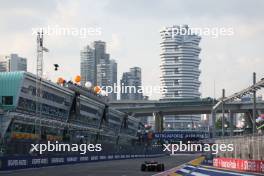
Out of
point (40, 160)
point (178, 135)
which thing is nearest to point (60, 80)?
point (40, 160)

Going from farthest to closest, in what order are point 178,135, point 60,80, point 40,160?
point 178,135 < point 60,80 < point 40,160

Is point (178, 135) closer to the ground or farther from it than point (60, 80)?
closer to the ground

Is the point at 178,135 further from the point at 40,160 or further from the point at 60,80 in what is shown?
the point at 40,160

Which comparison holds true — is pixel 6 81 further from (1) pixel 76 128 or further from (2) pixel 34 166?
(2) pixel 34 166

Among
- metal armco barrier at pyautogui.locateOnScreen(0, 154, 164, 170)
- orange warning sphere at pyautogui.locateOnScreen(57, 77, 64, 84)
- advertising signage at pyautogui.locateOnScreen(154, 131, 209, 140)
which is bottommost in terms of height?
metal armco barrier at pyautogui.locateOnScreen(0, 154, 164, 170)

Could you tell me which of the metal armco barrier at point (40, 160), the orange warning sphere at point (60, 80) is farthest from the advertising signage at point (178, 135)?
the metal armco barrier at point (40, 160)

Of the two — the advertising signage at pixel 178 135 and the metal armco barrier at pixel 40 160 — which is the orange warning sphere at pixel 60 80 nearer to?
the metal armco barrier at pixel 40 160

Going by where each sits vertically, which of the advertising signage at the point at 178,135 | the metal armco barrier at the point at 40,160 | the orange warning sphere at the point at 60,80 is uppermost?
the orange warning sphere at the point at 60,80

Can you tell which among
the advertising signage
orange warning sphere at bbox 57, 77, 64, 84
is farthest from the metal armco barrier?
the advertising signage

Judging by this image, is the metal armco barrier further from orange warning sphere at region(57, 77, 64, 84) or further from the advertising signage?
the advertising signage

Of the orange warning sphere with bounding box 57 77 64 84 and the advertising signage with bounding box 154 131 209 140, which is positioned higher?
the orange warning sphere with bounding box 57 77 64 84

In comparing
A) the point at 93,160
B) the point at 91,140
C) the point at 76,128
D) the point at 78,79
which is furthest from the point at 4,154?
the point at 91,140

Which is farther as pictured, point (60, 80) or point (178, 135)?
point (178, 135)

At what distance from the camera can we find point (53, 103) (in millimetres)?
83375
